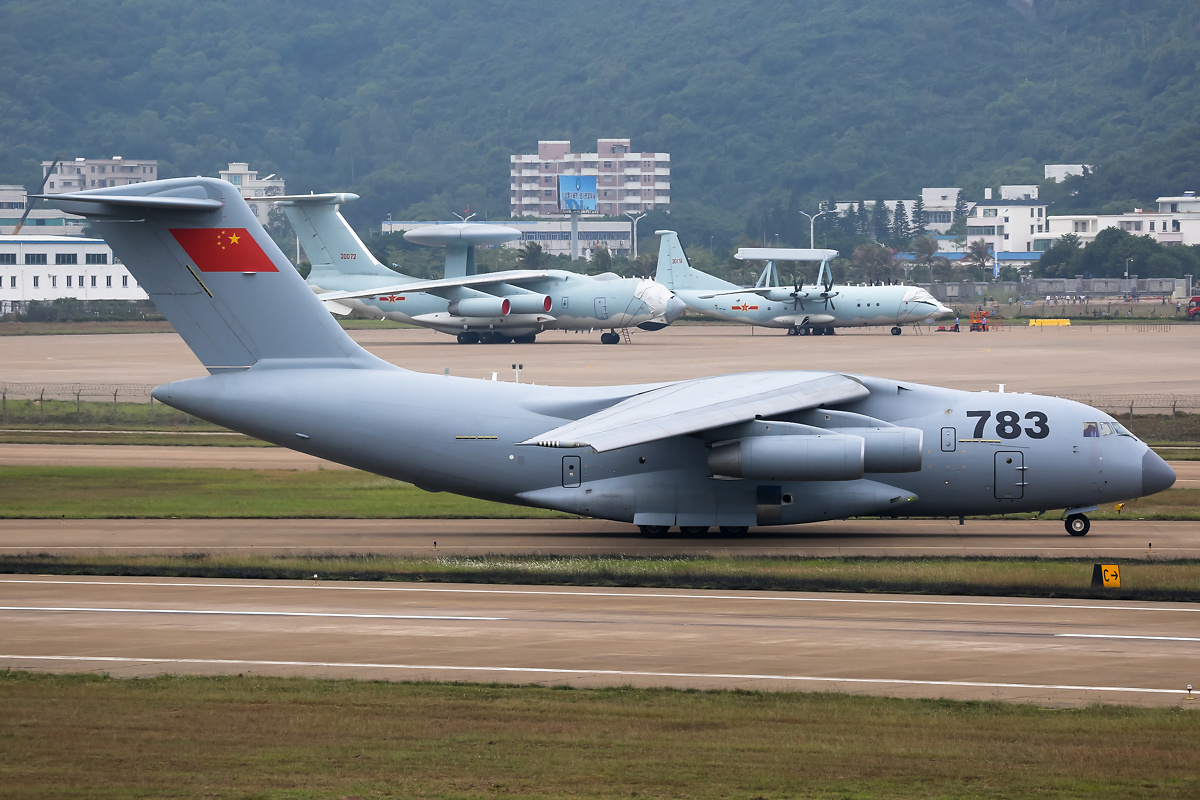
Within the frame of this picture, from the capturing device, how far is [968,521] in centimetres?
2834

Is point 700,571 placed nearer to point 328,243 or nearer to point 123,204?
point 123,204

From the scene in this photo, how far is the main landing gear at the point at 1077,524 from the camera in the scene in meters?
25.3

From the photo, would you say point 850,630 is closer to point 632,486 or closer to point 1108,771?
point 1108,771

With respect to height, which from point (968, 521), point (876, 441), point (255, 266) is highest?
point (255, 266)

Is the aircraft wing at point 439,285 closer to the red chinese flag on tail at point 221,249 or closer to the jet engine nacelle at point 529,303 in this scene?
the jet engine nacelle at point 529,303

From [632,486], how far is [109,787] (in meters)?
14.8

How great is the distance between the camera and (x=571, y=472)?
81.1 ft

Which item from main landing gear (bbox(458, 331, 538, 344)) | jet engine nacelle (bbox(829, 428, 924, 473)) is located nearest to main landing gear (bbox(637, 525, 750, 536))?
jet engine nacelle (bbox(829, 428, 924, 473))

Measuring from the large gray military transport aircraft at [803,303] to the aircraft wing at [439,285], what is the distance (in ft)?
59.5

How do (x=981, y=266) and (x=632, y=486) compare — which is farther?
(x=981, y=266)

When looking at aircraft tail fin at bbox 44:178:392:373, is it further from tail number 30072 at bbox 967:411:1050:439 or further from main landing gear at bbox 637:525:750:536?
tail number 30072 at bbox 967:411:1050:439

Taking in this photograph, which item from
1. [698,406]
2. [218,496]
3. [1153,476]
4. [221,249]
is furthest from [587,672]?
[218,496]

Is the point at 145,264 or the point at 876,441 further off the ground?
the point at 145,264

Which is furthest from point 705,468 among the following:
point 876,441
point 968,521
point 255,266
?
point 255,266
